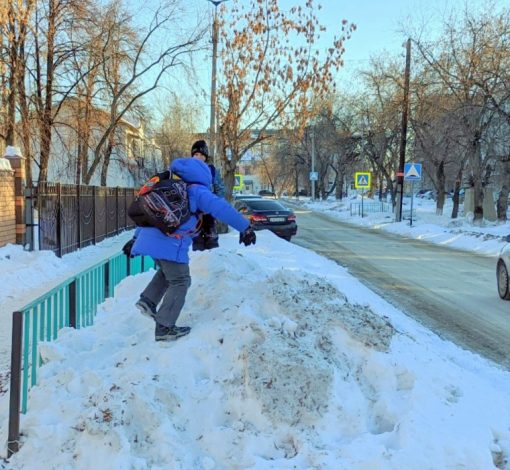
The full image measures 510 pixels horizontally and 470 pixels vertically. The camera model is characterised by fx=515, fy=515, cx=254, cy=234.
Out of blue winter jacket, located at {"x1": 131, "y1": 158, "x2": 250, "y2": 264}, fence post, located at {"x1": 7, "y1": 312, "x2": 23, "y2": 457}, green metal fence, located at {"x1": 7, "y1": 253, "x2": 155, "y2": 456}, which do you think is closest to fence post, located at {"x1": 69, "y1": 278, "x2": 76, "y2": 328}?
green metal fence, located at {"x1": 7, "y1": 253, "x2": 155, "y2": 456}

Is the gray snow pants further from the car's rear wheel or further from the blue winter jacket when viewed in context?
the car's rear wheel

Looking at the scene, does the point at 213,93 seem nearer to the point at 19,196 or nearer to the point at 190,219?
the point at 19,196

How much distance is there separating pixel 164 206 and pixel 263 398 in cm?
160

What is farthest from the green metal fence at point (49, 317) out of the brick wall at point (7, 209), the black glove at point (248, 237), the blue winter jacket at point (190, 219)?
the brick wall at point (7, 209)

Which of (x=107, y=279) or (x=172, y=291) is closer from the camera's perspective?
(x=172, y=291)

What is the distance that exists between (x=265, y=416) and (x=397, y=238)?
17.3 metres

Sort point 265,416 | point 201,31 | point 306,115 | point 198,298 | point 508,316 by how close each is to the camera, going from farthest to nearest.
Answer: point 201,31
point 306,115
point 508,316
point 198,298
point 265,416

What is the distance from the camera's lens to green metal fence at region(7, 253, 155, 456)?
311 cm

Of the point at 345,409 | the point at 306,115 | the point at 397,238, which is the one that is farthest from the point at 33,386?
the point at 397,238

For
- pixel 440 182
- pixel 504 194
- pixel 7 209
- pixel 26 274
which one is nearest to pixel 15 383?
pixel 26 274

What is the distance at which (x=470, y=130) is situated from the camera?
Answer: 68.7 ft

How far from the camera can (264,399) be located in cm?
322

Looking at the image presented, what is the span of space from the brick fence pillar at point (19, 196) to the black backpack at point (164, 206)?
332 inches

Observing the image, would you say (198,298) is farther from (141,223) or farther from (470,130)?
(470,130)
